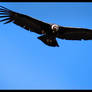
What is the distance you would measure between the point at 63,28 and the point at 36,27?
1900 mm

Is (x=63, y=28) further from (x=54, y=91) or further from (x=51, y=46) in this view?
(x=54, y=91)

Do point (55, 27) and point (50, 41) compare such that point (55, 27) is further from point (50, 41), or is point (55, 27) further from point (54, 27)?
point (50, 41)

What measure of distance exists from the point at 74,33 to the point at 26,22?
3478mm

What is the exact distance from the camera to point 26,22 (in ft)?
67.7

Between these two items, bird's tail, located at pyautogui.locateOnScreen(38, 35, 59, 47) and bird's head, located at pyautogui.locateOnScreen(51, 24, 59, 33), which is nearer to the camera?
bird's head, located at pyautogui.locateOnScreen(51, 24, 59, 33)

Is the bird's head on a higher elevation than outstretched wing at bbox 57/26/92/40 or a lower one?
higher

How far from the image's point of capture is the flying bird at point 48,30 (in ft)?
65.4

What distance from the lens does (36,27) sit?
20.9 metres

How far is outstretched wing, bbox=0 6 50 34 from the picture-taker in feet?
64.4

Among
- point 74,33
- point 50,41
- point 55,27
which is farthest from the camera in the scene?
point 74,33

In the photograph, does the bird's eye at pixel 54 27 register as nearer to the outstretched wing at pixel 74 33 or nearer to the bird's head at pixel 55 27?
the bird's head at pixel 55 27

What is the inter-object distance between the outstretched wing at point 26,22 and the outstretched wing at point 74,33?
1226 millimetres

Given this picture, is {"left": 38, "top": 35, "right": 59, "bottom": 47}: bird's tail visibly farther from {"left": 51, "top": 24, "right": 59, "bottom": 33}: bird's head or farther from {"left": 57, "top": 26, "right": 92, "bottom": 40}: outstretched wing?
{"left": 51, "top": 24, "right": 59, "bottom": 33}: bird's head

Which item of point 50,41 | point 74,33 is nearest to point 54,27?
point 50,41
